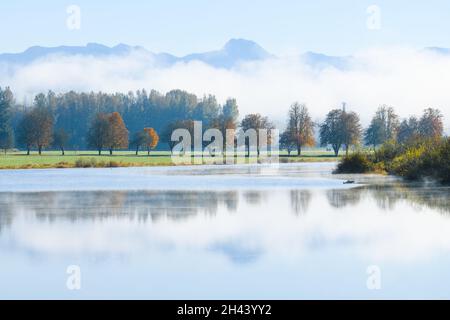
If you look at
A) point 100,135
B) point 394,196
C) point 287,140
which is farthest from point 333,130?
point 394,196

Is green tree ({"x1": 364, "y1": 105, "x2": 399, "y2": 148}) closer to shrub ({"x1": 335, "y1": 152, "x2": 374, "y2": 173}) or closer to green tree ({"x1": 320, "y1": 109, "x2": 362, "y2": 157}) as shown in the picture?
green tree ({"x1": 320, "y1": 109, "x2": 362, "y2": 157})

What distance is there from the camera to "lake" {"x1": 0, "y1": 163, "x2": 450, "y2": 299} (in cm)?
1054

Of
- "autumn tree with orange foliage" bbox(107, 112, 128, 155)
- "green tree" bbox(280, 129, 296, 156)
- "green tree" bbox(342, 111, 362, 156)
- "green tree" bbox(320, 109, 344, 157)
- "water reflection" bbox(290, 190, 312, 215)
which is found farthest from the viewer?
"green tree" bbox(280, 129, 296, 156)

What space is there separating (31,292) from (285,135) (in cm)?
10206

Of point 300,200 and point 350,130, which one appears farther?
point 350,130

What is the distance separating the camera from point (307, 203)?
23.6 metres

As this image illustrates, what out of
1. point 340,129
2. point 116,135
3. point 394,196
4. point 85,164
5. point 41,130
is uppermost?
point 41,130

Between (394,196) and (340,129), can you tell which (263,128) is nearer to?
(340,129)

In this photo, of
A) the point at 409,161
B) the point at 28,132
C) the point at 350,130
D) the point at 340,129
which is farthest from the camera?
the point at 28,132

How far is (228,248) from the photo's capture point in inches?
552

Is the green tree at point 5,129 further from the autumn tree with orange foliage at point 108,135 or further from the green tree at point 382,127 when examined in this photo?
the green tree at point 382,127

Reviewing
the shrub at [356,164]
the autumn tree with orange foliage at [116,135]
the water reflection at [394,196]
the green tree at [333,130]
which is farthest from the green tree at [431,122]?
the water reflection at [394,196]

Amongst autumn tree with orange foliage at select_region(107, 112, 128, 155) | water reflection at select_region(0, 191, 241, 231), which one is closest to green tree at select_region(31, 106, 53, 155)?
autumn tree with orange foliage at select_region(107, 112, 128, 155)

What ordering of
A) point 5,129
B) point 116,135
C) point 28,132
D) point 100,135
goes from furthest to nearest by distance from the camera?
1. point 5,129
2. point 28,132
3. point 116,135
4. point 100,135
